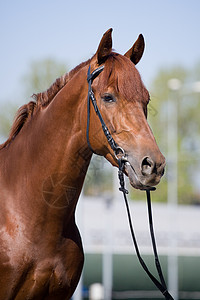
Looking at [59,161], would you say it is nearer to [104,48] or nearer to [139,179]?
[139,179]

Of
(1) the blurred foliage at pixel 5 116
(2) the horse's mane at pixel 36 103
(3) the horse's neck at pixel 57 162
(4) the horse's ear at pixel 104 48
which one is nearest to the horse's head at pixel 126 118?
(4) the horse's ear at pixel 104 48

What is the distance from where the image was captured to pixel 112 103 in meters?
2.83

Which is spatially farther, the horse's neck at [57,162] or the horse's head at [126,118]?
the horse's neck at [57,162]

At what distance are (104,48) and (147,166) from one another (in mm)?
893

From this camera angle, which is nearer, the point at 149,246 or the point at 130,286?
the point at 130,286

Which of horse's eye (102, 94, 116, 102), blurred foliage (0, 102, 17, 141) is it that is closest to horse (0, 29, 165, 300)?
horse's eye (102, 94, 116, 102)

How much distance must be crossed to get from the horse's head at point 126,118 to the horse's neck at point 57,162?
171mm

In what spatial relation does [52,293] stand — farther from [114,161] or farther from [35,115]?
[35,115]

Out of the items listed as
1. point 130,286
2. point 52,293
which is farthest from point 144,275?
point 52,293

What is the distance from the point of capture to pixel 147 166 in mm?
2615

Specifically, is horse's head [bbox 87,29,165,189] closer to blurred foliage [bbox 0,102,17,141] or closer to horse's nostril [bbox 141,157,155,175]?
horse's nostril [bbox 141,157,155,175]

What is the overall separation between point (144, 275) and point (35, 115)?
920 cm

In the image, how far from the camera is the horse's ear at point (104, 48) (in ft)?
9.49

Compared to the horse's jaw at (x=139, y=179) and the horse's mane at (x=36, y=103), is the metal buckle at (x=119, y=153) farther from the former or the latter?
the horse's mane at (x=36, y=103)
